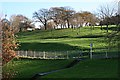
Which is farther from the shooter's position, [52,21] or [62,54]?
[52,21]

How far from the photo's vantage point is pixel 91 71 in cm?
3425

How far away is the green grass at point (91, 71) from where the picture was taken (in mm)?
31059

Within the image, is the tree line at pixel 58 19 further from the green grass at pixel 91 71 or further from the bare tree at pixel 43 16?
the green grass at pixel 91 71

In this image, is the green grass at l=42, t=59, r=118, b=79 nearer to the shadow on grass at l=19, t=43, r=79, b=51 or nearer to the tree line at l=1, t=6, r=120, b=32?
the shadow on grass at l=19, t=43, r=79, b=51

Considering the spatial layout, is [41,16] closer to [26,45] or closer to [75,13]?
[75,13]

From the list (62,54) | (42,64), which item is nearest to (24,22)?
(62,54)

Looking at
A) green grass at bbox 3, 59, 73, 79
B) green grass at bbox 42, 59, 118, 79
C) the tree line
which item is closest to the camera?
green grass at bbox 42, 59, 118, 79

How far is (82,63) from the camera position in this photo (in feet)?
137

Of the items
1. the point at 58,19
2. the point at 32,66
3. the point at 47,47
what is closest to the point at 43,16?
the point at 58,19

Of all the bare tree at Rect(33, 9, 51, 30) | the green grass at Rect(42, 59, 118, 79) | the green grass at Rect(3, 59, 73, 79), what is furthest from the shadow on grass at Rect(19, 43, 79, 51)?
the bare tree at Rect(33, 9, 51, 30)

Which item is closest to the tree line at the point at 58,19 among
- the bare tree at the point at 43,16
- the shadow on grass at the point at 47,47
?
the bare tree at the point at 43,16

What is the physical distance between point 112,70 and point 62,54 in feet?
71.8

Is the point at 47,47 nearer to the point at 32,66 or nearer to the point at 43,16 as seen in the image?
the point at 32,66

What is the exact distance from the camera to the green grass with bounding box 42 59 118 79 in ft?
102
